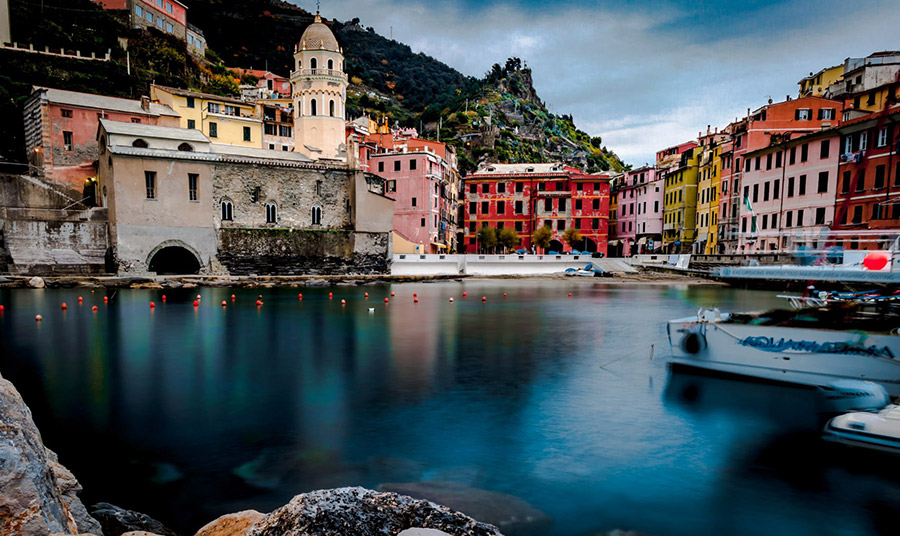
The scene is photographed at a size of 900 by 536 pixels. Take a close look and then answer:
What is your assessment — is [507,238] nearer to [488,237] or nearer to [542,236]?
[488,237]

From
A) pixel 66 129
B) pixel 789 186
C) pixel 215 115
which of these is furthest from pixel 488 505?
pixel 215 115

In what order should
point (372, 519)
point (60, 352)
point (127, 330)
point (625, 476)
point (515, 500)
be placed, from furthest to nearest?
point (127, 330) < point (60, 352) < point (625, 476) < point (515, 500) < point (372, 519)

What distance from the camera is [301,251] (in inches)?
1513

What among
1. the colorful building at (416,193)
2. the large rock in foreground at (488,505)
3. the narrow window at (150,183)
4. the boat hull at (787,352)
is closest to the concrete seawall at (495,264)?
the colorful building at (416,193)

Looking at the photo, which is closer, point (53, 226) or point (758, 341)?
point (758, 341)

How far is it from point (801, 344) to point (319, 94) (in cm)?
4479

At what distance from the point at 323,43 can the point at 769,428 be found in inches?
1838

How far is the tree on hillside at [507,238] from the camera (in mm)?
50438

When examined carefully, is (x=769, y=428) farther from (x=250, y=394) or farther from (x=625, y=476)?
(x=250, y=394)

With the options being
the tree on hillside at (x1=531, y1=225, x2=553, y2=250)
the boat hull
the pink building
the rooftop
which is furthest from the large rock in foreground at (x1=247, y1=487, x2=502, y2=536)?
the tree on hillside at (x1=531, y1=225, x2=553, y2=250)

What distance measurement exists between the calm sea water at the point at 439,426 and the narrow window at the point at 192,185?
1720 centimetres

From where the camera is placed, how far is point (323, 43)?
152ft

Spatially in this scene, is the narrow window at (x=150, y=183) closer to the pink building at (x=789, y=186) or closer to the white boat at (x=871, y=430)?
the white boat at (x=871, y=430)

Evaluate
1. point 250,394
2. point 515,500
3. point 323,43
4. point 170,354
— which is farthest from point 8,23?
point 515,500
